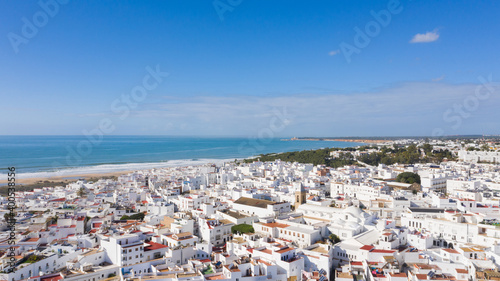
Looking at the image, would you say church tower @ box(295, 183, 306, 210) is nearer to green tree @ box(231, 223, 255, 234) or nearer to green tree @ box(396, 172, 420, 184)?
green tree @ box(231, 223, 255, 234)

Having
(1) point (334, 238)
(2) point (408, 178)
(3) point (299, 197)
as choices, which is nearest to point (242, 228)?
(1) point (334, 238)

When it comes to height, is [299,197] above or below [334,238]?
above

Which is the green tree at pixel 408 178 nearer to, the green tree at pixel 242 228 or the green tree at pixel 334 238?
the green tree at pixel 334 238

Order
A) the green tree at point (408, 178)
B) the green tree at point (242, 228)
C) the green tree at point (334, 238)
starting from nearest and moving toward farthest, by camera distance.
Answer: the green tree at point (334, 238), the green tree at point (242, 228), the green tree at point (408, 178)

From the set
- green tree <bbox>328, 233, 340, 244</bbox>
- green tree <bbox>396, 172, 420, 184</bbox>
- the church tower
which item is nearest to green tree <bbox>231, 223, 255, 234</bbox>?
green tree <bbox>328, 233, 340, 244</bbox>

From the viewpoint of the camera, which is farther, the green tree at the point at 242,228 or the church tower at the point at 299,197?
the church tower at the point at 299,197

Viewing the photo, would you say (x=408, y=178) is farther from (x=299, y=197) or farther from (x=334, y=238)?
(x=334, y=238)

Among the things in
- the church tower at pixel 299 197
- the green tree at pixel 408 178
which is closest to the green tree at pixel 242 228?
the church tower at pixel 299 197

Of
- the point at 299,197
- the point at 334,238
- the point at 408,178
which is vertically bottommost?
the point at 334,238

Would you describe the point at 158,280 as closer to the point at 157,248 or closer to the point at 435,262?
the point at 157,248

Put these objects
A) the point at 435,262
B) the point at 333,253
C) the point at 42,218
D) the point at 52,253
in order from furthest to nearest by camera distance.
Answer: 1. the point at 42,218
2. the point at 333,253
3. the point at 52,253
4. the point at 435,262

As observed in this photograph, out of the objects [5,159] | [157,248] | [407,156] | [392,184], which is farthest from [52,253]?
[5,159]
